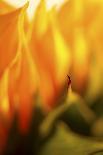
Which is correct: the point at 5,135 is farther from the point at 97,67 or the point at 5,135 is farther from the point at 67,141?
the point at 97,67

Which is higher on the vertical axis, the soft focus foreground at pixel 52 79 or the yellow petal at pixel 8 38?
the yellow petal at pixel 8 38

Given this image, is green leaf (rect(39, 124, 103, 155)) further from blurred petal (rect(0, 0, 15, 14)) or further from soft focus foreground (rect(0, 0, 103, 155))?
blurred petal (rect(0, 0, 15, 14))

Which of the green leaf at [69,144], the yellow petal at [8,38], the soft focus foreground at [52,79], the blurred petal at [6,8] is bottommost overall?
the green leaf at [69,144]

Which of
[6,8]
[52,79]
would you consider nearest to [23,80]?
[52,79]

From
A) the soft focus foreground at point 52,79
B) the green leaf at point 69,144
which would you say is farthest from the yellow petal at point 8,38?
the green leaf at point 69,144

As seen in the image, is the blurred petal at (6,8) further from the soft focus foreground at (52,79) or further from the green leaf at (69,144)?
the green leaf at (69,144)

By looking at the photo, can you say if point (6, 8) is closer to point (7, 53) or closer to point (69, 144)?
point (7, 53)

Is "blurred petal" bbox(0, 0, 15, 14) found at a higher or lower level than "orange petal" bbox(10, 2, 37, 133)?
higher

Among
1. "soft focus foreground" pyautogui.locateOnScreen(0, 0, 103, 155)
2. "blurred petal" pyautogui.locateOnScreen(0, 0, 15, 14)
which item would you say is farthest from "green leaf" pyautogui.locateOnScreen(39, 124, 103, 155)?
"blurred petal" pyautogui.locateOnScreen(0, 0, 15, 14)

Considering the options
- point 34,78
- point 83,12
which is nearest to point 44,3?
point 83,12
